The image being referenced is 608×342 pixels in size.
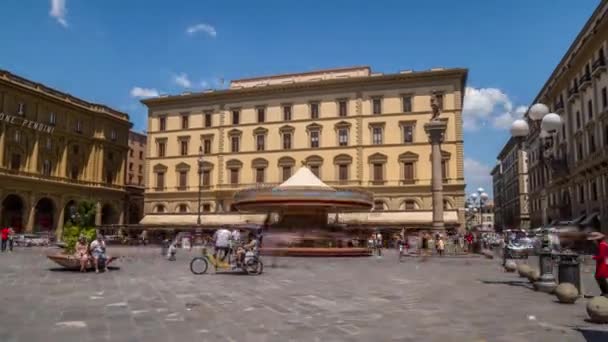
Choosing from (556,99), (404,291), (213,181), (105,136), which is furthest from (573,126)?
(105,136)

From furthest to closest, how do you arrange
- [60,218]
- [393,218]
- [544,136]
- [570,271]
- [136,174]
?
[136,174], [60,218], [393,218], [544,136], [570,271]

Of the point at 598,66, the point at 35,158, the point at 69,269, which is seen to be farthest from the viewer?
the point at 35,158

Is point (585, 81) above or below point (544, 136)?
above

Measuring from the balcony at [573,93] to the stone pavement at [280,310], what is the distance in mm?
29630

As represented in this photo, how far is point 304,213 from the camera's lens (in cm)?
2825

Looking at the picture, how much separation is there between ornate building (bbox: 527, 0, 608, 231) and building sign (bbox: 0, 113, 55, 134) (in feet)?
131

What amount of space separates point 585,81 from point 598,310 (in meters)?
32.7

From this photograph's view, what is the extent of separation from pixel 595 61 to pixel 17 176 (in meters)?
44.5

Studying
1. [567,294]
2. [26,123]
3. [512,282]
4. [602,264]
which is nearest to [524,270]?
[512,282]

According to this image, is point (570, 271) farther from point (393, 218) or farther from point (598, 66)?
point (393, 218)

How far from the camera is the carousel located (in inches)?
1030

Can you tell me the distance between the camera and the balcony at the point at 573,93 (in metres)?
38.3

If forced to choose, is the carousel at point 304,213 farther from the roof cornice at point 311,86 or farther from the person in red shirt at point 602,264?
the roof cornice at point 311,86

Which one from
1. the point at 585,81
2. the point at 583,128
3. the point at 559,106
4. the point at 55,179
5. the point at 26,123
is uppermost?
the point at 559,106
